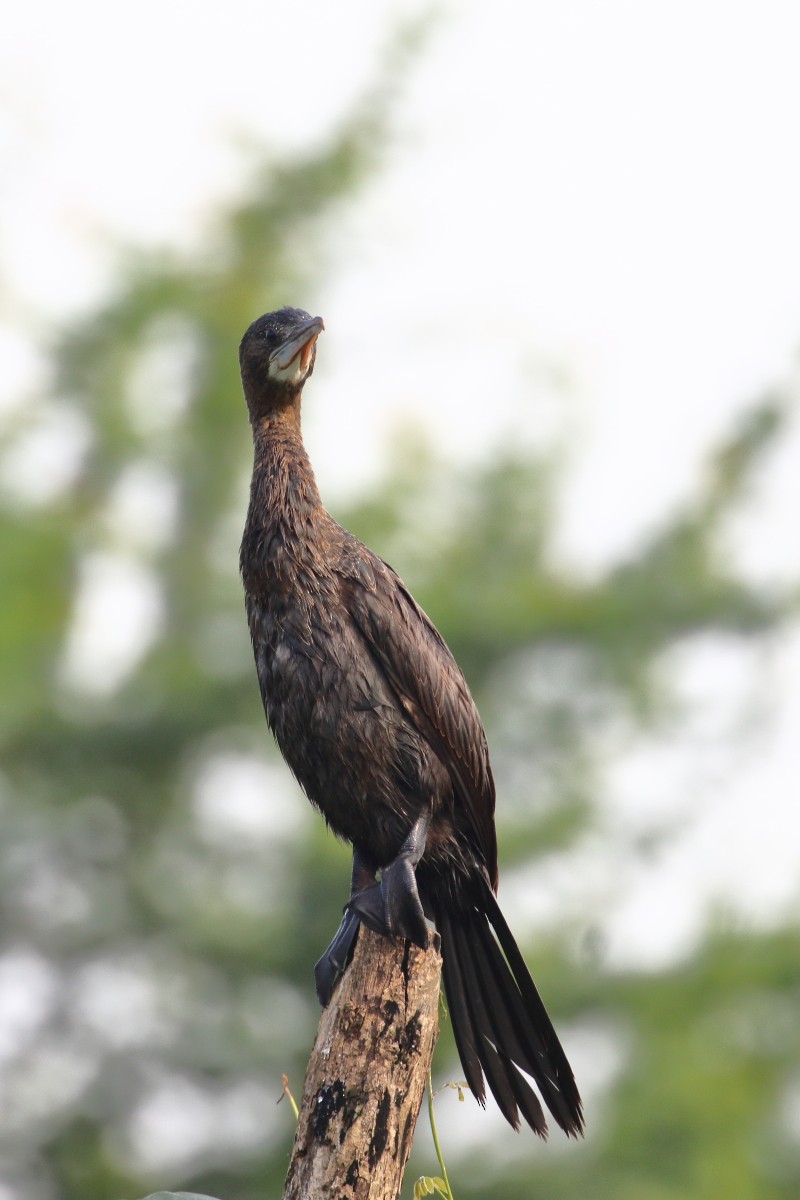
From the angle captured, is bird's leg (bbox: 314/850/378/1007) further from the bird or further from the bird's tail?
the bird's tail

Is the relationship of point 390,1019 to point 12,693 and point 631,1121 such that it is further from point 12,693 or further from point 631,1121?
point 12,693

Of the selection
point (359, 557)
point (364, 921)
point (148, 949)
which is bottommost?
point (364, 921)

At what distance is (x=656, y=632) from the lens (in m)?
6.57

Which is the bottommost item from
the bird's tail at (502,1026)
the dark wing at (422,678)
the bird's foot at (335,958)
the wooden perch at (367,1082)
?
the wooden perch at (367,1082)

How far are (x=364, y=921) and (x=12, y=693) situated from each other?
389 cm

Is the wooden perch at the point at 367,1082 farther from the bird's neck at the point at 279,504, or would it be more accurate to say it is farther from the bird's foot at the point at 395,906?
the bird's neck at the point at 279,504

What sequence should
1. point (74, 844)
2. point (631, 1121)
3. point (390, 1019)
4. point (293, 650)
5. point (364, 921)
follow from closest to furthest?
point (390, 1019)
point (364, 921)
point (293, 650)
point (631, 1121)
point (74, 844)

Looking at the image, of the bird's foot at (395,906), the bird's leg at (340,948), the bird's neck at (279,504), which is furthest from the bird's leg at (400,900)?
the bird's neck at (279,504)

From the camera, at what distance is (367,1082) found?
116 inches

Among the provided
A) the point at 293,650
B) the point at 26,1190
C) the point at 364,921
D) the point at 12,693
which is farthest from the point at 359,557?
the point at 26,1190

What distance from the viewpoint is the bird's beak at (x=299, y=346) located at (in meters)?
3.98

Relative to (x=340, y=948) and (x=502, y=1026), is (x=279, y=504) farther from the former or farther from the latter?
(x=502, y=1026)

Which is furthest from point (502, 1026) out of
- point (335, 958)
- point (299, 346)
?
point (299, 346)

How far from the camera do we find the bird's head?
4023 millimetres
